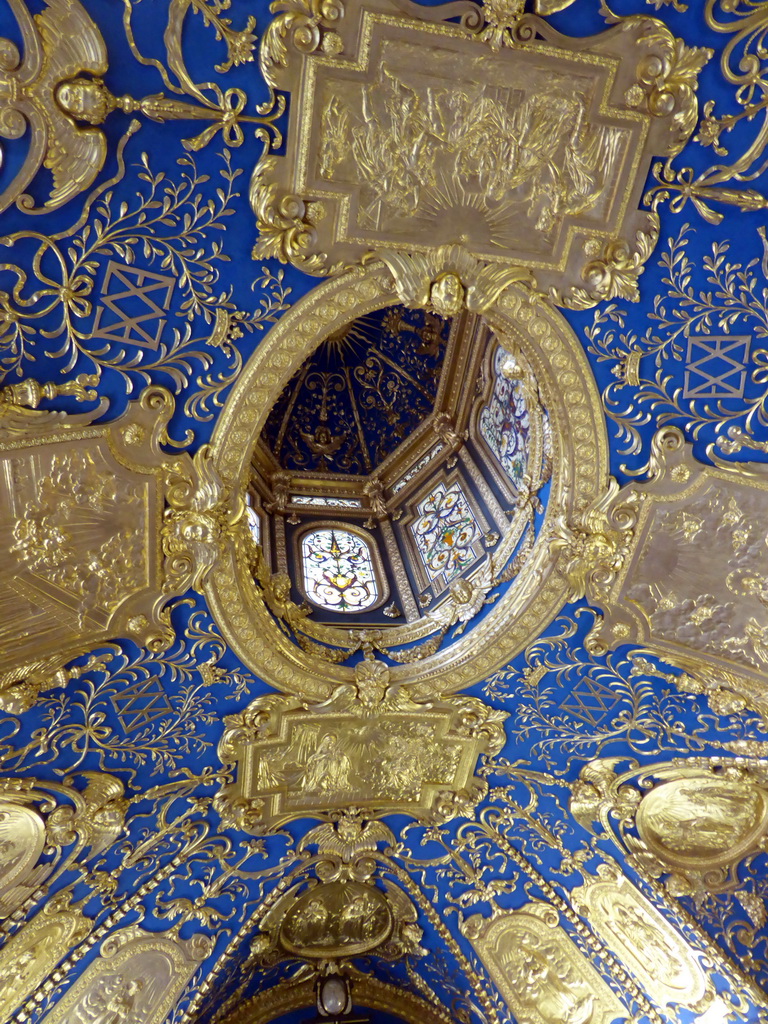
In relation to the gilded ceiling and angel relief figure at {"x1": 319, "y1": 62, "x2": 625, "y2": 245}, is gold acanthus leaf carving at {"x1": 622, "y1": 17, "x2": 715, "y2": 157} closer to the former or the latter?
the gilded ceiling

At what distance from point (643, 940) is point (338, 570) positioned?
16.4 feet

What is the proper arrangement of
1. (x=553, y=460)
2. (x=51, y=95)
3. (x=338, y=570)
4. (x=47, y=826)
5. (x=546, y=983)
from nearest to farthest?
(x=51, y=95), (x=553, y=460), (x=47, y=826), (x=546, y=983), (x=338, y=570)

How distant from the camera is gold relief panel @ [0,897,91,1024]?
663cm

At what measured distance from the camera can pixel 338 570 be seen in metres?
8.86

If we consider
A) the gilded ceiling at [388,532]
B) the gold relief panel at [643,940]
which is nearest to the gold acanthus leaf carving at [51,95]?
the gilded ceiling at [388,532]

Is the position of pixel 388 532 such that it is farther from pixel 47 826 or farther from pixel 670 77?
pixel 670 77

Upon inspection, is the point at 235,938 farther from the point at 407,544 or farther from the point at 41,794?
the point at 407,544

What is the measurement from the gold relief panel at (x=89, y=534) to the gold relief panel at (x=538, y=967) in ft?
→ 17.1

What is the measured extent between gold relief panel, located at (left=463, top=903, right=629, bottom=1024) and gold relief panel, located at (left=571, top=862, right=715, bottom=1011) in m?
0.41

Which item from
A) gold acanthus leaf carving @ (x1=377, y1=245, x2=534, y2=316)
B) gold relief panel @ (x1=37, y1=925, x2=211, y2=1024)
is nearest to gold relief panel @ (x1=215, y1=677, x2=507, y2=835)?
gold relief panel @ (x1=37, y1=925, x2=211, y2=1024)

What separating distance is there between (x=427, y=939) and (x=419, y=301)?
700cm

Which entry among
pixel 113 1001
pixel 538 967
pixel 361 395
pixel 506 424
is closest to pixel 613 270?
pixel 506 424

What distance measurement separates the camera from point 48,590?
17.6 ft

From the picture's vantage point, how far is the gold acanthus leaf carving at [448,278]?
210 inches
